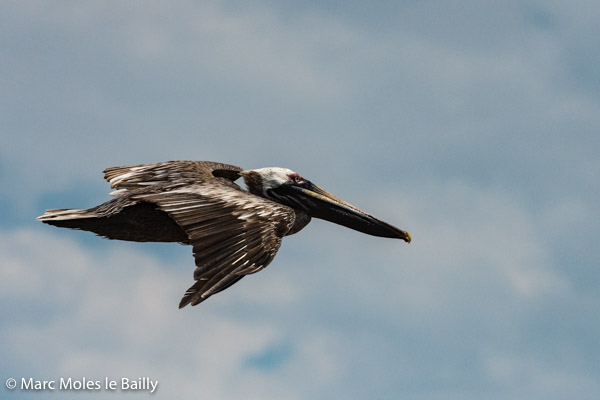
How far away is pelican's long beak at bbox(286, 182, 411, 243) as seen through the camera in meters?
12.5

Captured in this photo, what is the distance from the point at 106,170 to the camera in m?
13.7

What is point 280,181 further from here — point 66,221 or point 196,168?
point 66,221

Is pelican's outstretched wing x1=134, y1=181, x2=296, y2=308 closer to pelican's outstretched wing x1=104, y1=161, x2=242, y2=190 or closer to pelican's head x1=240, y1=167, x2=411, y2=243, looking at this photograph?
pelican's outstretched wing x1=104, y1=161, x2=242, y2=190

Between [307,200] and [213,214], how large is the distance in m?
2.66

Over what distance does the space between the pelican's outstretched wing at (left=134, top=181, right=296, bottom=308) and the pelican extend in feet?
0.03

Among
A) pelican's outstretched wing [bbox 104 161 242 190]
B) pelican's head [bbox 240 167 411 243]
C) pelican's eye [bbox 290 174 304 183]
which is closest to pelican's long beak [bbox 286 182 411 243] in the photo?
pelican's head [bbox 240 167 411 243]

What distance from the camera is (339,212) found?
41.2ft

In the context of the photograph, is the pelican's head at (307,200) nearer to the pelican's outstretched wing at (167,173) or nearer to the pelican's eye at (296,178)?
the pelican's eye at (296,178)

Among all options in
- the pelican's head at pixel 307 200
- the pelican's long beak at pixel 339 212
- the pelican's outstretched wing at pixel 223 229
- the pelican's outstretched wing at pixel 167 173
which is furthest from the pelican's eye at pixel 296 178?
the pelican's outstretched wing at pixel 223 229

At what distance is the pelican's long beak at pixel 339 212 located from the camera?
12.5 meters

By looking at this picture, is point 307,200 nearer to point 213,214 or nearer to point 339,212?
point 339,212

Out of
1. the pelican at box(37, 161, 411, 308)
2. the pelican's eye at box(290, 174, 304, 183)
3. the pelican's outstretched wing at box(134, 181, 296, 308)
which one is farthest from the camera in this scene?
the pelican's eye at box(290, 174, 304, 183)

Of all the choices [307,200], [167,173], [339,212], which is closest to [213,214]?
[307,200]

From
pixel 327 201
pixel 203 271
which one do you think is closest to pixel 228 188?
pixel 327 201
